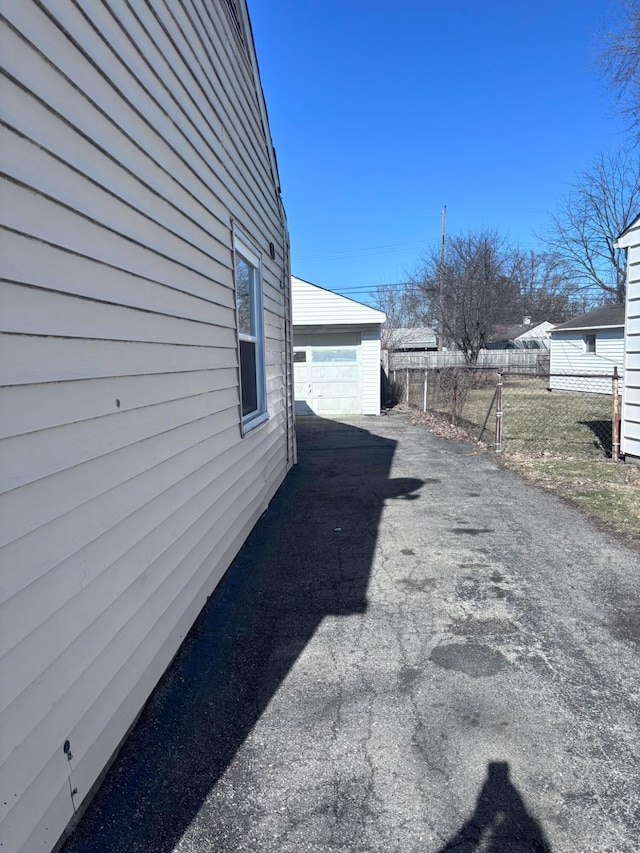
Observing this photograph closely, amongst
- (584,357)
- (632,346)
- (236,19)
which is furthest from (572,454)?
(584,357)

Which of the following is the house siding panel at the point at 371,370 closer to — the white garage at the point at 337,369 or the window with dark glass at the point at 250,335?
the white garage at the point at 337,369

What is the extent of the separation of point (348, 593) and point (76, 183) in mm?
2990

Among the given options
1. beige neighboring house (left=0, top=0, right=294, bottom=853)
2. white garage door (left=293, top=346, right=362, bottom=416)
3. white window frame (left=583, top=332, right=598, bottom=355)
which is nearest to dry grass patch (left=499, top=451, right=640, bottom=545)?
beige neighboring house (left=0, top=0, right=294, bottom=853)

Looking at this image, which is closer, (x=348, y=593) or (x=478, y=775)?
(x=478, y=775)

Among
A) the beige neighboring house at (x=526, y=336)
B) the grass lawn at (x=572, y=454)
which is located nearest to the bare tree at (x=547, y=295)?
the beige neighboring house at (x=526, y=336)

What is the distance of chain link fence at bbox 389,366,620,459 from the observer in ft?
30.8

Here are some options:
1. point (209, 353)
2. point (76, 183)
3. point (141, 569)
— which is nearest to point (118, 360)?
point (76, 183)

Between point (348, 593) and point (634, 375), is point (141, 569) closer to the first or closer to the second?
point (348, 593)

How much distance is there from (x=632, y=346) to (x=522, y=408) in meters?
8.84

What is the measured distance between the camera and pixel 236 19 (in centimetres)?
504

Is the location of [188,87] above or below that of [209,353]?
above

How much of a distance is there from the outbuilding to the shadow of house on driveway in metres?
17.6

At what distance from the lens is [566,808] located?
6.33 feet

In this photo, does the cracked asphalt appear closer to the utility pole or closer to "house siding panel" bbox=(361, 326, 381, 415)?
"house siding panel" bbox=(361, 326, 381, 415)
